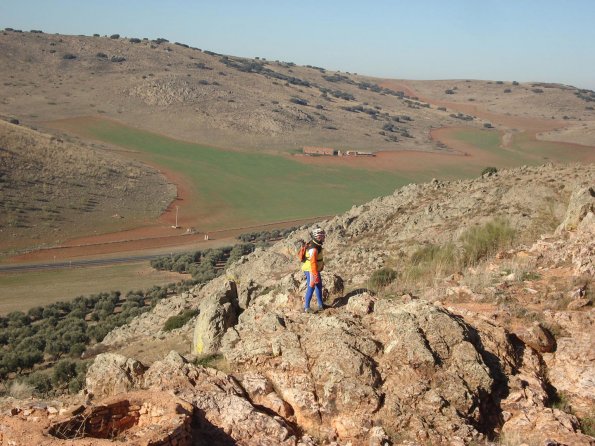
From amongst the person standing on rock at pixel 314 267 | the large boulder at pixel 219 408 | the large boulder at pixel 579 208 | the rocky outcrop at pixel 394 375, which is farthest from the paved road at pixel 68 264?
the large boulder at pixel 219 408

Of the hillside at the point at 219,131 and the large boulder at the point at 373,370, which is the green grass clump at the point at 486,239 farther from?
the hillside at the point at 219,131

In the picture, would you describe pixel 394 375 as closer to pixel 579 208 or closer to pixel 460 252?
pixel 579 208

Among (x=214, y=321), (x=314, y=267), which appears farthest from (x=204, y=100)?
(x=314, y=267)

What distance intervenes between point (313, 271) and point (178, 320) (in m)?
11.2

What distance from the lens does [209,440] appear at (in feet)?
21.5

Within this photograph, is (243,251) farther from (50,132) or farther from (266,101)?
(266,101)

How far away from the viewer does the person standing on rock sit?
1015 cm

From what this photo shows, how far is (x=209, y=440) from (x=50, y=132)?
69773 millimetres

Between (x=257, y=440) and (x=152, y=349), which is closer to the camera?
(x=257, y=440)

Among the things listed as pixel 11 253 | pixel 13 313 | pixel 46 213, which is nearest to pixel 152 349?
pixel 13 313

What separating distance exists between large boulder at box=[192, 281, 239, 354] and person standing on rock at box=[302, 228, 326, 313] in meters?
2.88

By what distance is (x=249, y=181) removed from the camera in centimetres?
6594

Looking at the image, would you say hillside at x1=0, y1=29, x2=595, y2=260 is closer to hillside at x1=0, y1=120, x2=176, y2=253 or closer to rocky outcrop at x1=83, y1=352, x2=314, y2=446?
hillside at x1=0, y1=120, x2=176, y2=253

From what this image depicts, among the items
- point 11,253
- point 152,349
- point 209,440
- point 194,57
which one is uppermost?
point 194,57
